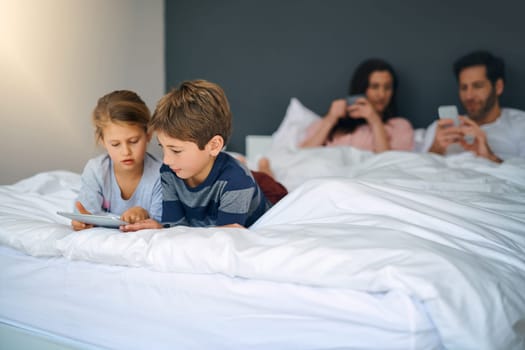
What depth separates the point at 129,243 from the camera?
3.08 feet

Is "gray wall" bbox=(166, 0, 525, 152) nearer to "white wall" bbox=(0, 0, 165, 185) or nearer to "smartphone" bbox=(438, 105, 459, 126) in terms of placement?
"smartphone" bbox=(438, 105, 459, 126)

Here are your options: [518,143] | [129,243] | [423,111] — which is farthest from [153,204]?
[423,111]

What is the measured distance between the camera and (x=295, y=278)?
0.79 metres

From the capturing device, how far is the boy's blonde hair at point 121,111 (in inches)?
47.5

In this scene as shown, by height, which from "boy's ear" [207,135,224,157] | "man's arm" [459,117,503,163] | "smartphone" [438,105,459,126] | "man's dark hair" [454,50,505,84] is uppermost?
"man's dark hair" [454,50,505,84]

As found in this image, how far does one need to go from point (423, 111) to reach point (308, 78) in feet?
2.31

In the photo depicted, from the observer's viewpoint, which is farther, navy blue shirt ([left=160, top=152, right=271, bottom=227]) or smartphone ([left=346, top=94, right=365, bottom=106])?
smartphone ([left=346, top=94, right=365, bottom=106])

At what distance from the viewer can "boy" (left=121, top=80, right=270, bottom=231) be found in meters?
1.16

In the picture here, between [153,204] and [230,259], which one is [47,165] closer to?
[153,204]

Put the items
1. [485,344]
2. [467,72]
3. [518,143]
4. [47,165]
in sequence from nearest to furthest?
[485,344], [47,165], [518,143], [467,72]

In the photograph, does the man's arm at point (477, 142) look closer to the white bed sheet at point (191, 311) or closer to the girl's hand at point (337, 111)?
the girl's hand at point (337, 111)

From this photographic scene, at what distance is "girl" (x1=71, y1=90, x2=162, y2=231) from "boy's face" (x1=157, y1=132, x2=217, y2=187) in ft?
0.30

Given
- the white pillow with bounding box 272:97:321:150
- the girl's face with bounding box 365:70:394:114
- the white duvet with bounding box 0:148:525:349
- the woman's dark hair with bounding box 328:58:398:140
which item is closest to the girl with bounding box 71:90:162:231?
the white duvet with bounding box 0:148:525:349

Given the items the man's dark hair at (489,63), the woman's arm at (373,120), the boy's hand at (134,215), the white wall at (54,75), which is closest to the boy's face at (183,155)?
the boy's hand at (134,215)
